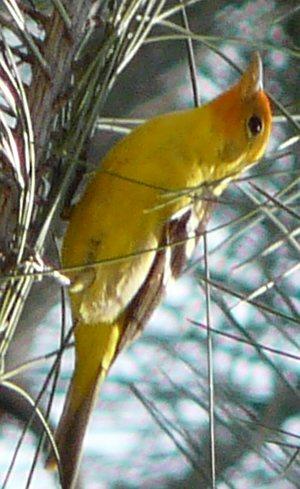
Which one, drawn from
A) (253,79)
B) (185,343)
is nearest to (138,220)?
(253,79)

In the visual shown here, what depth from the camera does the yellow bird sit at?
105cm

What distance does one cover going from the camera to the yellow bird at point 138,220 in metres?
1.05

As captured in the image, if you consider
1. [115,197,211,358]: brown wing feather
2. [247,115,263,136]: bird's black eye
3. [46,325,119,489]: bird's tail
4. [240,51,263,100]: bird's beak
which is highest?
[247,115,263,136]: bird's black eye

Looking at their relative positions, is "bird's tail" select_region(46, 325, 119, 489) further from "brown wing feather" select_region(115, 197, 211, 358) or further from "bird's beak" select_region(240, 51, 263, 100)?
"bird's beak" select_region(240, 51, 263, 100)

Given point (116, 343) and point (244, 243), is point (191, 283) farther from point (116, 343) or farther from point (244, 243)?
point (116, 343)

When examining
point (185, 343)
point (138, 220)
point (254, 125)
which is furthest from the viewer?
point (185, 343)

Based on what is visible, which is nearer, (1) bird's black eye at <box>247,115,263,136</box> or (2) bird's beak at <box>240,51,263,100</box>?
(2) bird's beak at <box>240,51,263,100</box>

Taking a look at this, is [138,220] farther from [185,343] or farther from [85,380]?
[185,343]

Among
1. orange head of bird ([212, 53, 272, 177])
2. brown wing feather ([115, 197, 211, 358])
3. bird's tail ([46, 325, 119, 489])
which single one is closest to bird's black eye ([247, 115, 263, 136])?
orange head of bird ([212, 53, 272, 177])

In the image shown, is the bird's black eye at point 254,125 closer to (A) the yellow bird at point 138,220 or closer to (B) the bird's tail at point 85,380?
(A) the yellow bird at point 138,220

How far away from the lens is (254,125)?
119 cm

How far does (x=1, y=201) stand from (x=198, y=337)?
Result: 0.63m

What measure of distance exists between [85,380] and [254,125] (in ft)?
1.08

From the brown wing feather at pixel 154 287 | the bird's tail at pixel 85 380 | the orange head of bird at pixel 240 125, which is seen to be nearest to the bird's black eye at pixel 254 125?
the orange head of bird at pixel 240 125
